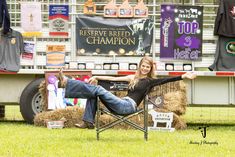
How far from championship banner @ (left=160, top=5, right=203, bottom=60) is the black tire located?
6.89 ft

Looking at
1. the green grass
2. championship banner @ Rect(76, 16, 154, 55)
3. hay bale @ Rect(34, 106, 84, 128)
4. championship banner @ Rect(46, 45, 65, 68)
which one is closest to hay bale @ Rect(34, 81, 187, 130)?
hay bale @ Rect(34, 106, 84, 128)

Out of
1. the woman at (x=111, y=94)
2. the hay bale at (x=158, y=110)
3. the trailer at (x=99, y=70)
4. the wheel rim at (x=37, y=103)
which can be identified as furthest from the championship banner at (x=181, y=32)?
the woman at (x=111, y=94)

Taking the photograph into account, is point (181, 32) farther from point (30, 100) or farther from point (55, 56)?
point (30, 100)

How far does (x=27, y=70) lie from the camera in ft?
37.1

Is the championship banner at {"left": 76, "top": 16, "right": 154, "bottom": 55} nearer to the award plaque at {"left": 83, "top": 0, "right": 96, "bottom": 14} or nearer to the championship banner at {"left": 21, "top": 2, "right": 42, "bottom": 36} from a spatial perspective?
the award plaque at {"left": 83, "top": 0, "right": 96, "bottom": 14}

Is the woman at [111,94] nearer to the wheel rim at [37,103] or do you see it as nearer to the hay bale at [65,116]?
the hay bale at [65,116]

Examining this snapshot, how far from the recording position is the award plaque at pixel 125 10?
38.2 feet

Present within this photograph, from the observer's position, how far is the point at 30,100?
36.8 feet

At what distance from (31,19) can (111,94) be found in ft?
11.7

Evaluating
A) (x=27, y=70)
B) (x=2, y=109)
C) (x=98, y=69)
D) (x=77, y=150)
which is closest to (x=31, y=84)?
(x=27, y=70)

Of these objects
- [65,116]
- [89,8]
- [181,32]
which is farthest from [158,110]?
[89,8]

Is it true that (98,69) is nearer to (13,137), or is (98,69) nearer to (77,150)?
(13,137)

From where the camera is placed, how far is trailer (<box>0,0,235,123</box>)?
1123 centimetres

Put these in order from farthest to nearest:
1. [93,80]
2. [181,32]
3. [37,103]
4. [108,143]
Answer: [181,32]
[37,103]
[93,80]
[108,143]
